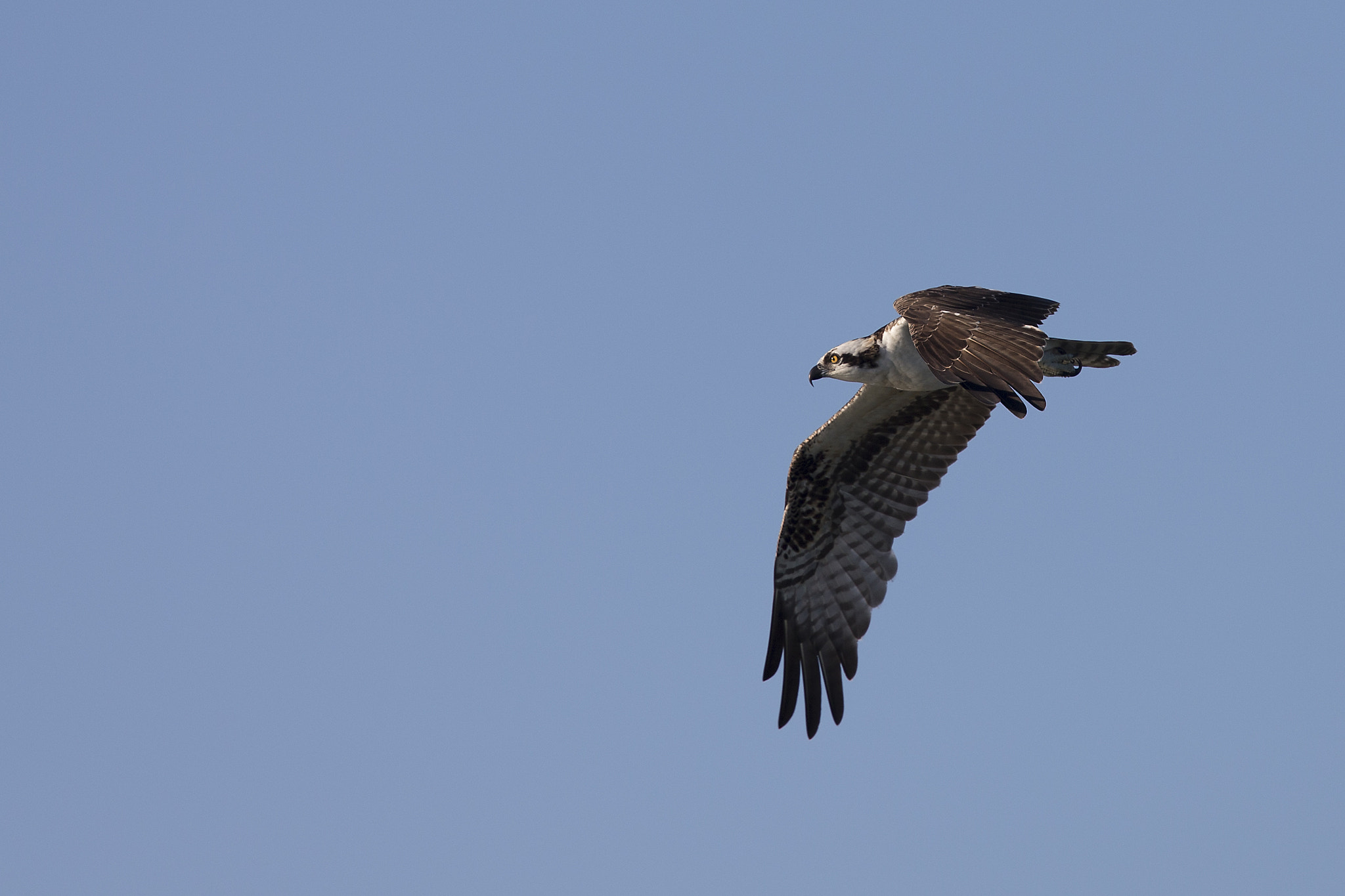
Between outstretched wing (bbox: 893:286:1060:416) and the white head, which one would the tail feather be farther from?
the white head

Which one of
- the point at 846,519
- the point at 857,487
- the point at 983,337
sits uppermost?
the point at 857,487

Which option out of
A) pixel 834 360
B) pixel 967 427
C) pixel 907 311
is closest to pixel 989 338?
pixel 907 311

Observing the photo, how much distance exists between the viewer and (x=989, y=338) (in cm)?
1250

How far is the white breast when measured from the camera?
1488 cm

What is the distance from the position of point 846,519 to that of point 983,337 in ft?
16.6

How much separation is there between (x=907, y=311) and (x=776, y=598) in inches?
201

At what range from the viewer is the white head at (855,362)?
1509 cm

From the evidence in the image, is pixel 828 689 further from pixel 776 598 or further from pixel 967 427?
pixel 967 427

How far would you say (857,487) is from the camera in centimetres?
1709

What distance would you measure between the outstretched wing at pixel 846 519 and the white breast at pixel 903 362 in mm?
1128

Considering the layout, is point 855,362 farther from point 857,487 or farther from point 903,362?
point 857,487

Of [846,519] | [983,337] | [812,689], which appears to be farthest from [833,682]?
[983,337]

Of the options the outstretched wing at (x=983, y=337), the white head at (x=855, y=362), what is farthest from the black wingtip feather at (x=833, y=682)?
the outstretched wing at (x=983, y=337)

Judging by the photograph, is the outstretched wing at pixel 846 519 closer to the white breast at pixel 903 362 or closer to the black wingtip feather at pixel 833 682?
the black wingtip feather at pixel 833 682
